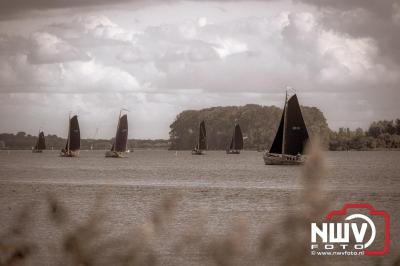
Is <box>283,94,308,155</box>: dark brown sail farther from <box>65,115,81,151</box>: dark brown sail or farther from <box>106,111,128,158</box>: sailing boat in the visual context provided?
<box>65,115,81,151</box>: dark brown sail

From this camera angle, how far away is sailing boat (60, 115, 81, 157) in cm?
12156

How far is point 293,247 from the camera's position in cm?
296

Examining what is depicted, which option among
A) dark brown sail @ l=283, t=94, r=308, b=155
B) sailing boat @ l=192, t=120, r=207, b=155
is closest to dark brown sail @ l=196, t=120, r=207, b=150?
sailing boat @ l=192, t=120, r=207, b=155

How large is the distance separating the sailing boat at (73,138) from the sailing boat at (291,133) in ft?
172

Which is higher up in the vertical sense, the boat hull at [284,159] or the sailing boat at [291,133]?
the sailing boat at [291,133]

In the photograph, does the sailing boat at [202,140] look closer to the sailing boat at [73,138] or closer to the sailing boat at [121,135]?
the sailing boat at [73,138]

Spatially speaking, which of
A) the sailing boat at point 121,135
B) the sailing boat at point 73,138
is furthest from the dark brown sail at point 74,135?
the sailing boat at point 121,135

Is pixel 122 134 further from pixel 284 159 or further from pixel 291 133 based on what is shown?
pixel 291 133

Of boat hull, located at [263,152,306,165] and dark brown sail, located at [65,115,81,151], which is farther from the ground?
dark brown sail, located at [65,115,81,151]

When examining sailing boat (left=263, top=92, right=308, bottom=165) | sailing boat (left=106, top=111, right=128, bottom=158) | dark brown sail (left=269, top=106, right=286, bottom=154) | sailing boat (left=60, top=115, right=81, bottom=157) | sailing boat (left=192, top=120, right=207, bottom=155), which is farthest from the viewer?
sailing boat (left=192, top=120, right=207, bottom=155)

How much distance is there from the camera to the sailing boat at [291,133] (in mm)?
72062

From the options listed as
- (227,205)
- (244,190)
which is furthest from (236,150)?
(227,205)

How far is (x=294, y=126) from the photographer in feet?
236

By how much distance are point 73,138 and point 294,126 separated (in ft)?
207
